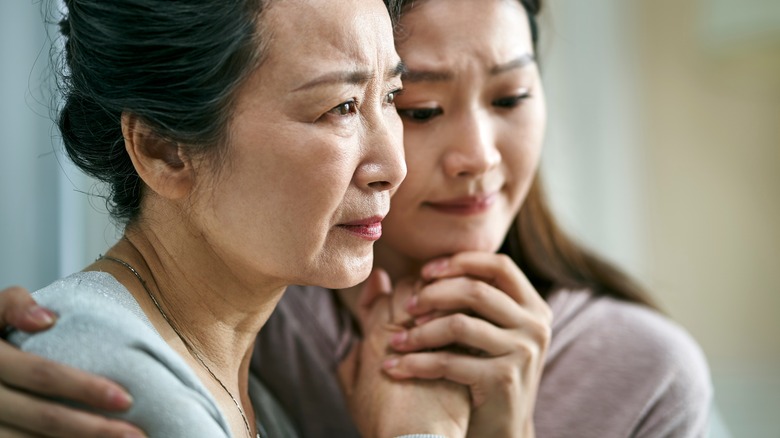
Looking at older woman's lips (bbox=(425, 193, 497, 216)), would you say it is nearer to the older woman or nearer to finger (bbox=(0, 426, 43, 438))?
the older woman

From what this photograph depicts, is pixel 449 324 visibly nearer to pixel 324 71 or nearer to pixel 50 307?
pixel 324 71

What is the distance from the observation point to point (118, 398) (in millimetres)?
791

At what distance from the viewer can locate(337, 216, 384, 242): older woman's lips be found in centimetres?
102

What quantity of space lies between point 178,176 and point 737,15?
2.62 meters

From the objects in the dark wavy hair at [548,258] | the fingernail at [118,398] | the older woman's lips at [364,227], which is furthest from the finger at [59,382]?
the dark wavy hair at [548,258]

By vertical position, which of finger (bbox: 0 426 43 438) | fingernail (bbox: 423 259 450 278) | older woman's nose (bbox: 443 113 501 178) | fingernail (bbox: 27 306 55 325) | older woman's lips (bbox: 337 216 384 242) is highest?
older woman's nose (bbox: 443 113 501 178)

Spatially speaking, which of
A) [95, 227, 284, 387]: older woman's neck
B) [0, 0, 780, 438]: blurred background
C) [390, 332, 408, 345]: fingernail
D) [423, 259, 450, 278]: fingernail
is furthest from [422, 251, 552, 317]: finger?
[0, 0, 780, 438]: blurred background

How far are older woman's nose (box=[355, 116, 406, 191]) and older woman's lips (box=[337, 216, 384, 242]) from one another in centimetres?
4

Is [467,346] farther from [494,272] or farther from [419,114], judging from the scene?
[419,114]

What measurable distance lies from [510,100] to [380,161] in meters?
0.35

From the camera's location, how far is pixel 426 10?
1218 millimetres

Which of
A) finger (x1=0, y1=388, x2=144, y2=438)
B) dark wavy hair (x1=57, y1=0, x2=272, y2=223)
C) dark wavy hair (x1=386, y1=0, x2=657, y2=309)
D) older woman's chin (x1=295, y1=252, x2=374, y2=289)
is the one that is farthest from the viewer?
dark wavy hair (x1=386, y1=0, x2=657, y2=309)

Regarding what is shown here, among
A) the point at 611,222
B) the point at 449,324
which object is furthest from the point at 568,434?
the point at 611,222

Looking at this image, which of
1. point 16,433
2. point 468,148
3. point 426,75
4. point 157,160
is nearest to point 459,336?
point 468,148
